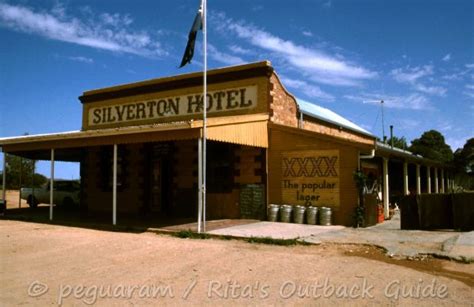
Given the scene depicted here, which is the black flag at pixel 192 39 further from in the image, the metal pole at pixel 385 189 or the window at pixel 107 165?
the metal pole at pixel 385 189

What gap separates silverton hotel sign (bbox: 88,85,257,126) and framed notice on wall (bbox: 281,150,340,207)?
316 centimetres

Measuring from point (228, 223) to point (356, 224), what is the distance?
13.9 ft

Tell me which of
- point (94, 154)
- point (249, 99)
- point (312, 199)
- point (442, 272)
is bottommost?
point (442, 272)

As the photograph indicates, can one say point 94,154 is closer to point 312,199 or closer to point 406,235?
point 312,199

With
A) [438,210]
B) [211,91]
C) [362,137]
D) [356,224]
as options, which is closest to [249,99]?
[211,91]

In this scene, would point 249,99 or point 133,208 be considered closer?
point 249,99

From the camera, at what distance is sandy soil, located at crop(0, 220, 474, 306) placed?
19.7ft

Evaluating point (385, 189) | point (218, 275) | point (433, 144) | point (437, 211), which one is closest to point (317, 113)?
point (385, 189)

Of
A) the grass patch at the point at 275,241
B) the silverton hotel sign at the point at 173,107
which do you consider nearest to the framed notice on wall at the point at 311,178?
the silverton hotel sign at the point at 173,107

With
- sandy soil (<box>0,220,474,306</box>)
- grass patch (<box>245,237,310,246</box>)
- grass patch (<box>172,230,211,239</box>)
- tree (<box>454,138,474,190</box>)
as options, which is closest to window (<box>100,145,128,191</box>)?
grass patch (<box>172,230,211,239</box>)

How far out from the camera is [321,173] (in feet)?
49.4

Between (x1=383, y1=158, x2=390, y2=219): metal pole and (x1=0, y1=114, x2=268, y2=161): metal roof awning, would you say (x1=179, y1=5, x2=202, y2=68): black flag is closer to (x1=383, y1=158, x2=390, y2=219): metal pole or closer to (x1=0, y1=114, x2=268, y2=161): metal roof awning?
(x1=0, y1=114, x2=268, y2=161): metal roof awning

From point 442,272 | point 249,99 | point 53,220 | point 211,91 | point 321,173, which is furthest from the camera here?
point 211,91

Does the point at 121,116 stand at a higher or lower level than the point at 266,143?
higher
